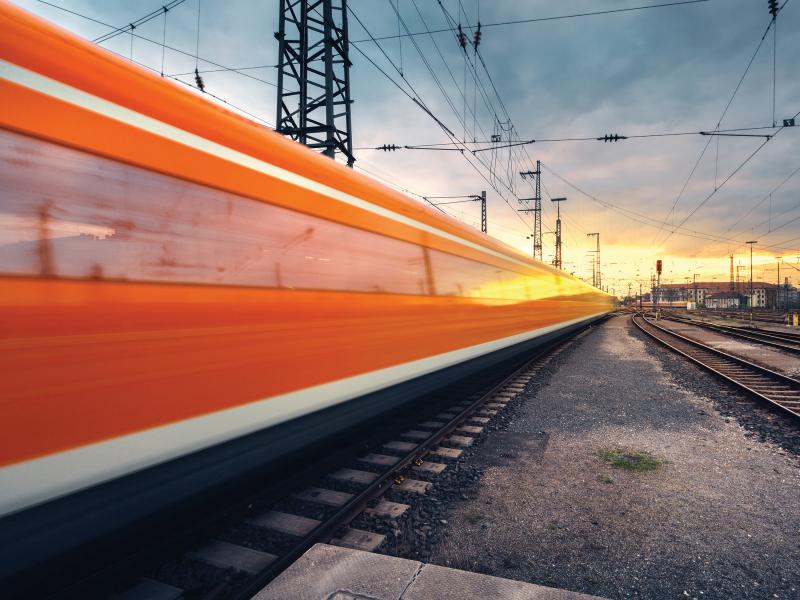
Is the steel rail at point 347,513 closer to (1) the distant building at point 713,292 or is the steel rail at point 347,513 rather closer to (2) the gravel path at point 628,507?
(2) the gravel path at point 628,507

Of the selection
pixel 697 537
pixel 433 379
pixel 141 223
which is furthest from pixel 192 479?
pixel 697 537

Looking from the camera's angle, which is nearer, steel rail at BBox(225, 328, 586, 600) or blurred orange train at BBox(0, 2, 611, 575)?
blurred orange train at BBox(0, 2, 611, 575)

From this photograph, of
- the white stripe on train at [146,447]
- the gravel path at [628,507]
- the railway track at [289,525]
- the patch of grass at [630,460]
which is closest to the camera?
the white stripe on train at [146,447]

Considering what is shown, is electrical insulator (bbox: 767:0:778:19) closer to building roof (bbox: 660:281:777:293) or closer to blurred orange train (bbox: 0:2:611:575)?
blurred orange train (bbox: 0:2:611:575)

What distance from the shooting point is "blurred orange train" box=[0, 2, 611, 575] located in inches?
64.1

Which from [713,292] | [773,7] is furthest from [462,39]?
[713,292]

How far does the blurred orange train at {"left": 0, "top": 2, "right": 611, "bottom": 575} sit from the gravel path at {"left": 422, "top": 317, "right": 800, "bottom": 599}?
1302 millimetres

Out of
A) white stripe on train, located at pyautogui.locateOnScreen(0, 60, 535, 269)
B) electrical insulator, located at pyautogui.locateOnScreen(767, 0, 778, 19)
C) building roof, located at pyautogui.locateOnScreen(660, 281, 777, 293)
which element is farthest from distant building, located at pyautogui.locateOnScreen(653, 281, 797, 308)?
white stripe on train, located at pyautogui.locateOnScreen(0, 60, 535, 269)

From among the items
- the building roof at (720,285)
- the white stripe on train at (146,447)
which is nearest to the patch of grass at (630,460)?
the white stripe on train at (146,447)

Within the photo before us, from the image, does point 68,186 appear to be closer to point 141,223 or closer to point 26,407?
point 141,223

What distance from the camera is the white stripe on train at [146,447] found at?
5.16 feet

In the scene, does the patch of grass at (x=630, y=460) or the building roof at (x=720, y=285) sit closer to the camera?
the patch of grass at (x=630, y=460)

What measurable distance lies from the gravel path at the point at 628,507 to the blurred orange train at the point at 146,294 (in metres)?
1.30

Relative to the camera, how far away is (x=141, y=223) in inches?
80.4
